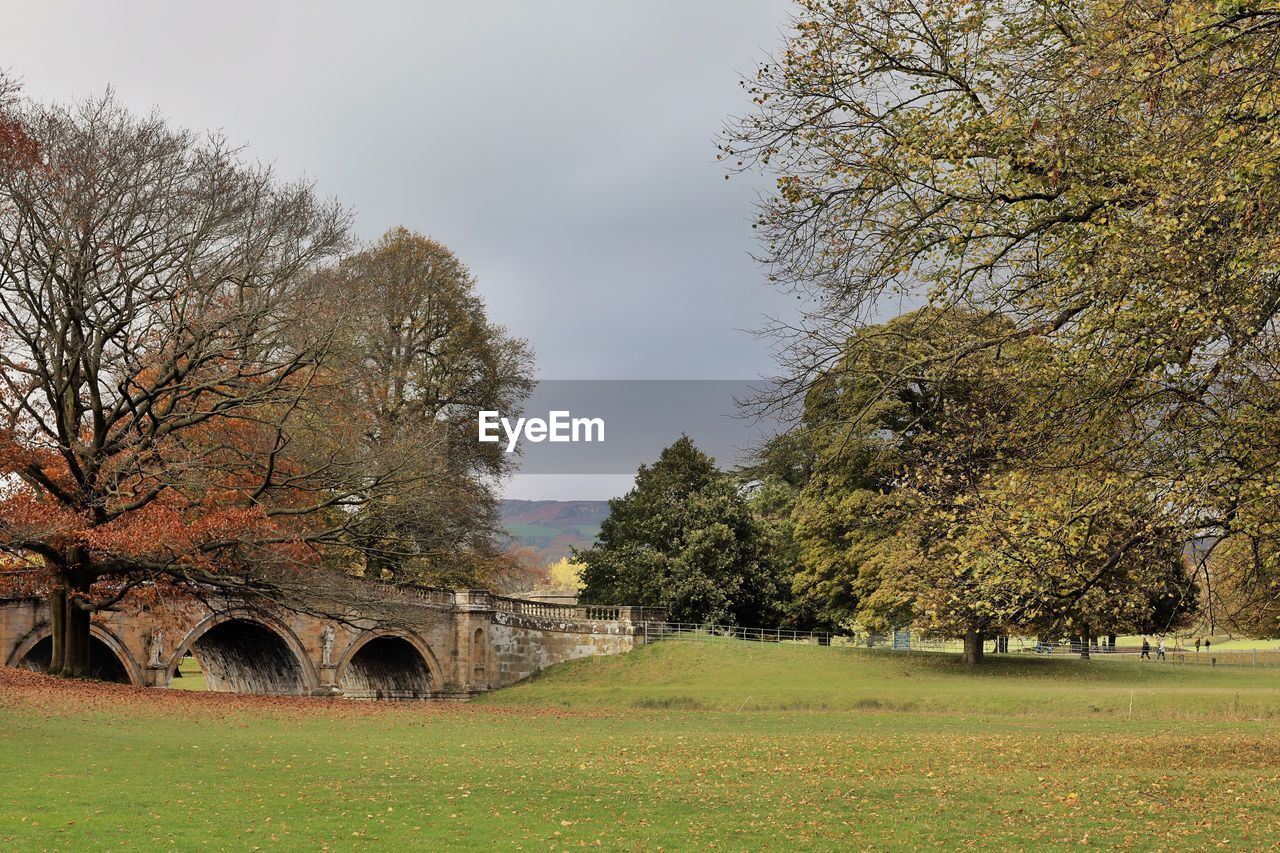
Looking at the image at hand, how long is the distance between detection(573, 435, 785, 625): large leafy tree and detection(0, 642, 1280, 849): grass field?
2144cm

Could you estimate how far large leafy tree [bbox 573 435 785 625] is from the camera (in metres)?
50.1

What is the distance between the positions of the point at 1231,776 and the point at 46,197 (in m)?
22.5

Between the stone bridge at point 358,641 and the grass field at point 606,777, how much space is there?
20.0 feet

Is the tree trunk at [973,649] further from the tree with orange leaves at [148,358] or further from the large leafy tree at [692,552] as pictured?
the tree with orange leaves at [148,358]

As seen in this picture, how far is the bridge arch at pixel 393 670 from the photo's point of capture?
42.2 meters

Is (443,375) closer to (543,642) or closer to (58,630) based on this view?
(543,642)

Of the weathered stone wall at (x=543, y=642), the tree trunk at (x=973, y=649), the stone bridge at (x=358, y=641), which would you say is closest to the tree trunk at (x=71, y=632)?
the stone bridge at (x=358, y=641)

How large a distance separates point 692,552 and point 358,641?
1565cm

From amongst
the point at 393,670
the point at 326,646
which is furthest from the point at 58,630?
the point at 393,670

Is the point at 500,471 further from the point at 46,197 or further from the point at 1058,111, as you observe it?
the point at 1058,111

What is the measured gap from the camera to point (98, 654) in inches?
1542

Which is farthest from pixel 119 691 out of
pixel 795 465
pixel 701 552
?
pixel 795 465

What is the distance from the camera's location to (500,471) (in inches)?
1855

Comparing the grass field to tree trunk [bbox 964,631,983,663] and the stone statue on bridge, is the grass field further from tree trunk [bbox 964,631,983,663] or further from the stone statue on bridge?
tree trunk [bbox 964,631,983,663]
